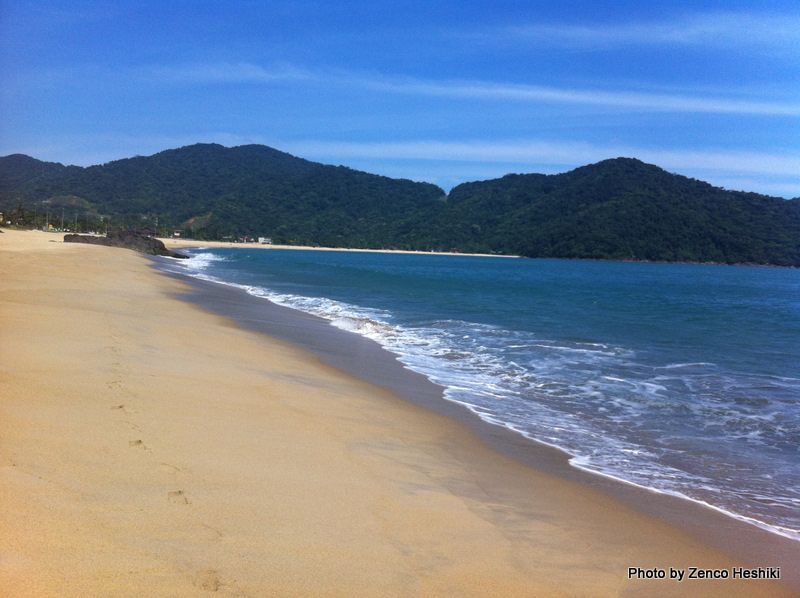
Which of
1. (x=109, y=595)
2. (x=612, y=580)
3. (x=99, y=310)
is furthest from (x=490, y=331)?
(x=109, y=595)

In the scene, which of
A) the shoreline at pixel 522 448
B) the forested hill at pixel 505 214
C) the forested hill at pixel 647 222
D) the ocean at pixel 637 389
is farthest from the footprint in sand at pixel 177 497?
the forested hill at pixel 647 222

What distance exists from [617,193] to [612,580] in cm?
16225

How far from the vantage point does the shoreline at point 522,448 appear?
4.20 metres

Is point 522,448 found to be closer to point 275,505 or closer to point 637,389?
point 275,505

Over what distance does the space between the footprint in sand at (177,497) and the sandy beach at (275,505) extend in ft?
0.04

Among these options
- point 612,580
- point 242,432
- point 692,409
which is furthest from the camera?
point 692,409

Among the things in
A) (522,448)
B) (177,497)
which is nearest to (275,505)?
(177,497)

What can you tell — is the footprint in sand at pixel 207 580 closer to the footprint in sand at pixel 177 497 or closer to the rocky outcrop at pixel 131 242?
the footprint in sand at pixel 177 497

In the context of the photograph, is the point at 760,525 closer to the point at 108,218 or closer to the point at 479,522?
the point at 479,522

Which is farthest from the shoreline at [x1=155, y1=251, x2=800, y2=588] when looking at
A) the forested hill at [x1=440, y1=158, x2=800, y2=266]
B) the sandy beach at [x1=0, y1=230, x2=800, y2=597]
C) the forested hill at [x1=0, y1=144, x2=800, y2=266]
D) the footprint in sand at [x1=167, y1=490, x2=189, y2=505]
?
the forested hill at [x1=440, y1=158, x2=800, y2=266]

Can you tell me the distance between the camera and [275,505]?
3506 mm

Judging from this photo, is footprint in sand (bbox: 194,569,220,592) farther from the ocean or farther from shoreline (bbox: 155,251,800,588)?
the ocean

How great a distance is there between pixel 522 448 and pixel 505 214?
17744cm

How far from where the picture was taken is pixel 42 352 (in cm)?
646
